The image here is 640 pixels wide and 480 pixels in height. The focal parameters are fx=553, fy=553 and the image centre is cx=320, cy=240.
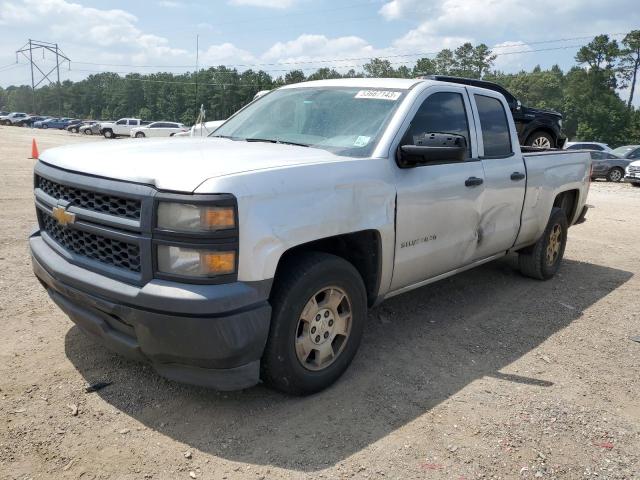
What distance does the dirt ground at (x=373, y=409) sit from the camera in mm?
2791

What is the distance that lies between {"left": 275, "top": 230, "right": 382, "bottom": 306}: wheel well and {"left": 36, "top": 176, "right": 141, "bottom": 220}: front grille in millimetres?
1123

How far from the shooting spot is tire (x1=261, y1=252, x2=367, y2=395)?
3.04 m

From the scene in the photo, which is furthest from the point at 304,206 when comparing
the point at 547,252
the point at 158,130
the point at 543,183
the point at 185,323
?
the point at 158,130

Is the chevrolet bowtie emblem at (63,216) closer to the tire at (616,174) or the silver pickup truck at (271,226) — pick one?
the silver pickup truck at (271,226)

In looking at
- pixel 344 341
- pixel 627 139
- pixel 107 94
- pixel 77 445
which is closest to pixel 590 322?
pixel 344 341

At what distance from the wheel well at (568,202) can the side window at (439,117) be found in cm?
237

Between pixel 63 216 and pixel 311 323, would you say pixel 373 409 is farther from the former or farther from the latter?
pixel 63 216

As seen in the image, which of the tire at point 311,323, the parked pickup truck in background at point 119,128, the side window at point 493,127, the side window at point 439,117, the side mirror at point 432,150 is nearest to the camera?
the tire at point 311,323

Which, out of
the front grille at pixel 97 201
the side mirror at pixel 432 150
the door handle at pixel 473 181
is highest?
the side mirror at pixel 432 150

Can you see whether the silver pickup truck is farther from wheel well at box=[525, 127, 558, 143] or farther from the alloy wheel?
wheel well at box=[525, 127, 558, 143]

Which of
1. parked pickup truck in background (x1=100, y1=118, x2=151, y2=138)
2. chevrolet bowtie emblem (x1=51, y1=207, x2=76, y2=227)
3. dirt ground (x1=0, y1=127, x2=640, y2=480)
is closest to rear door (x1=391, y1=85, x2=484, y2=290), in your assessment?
dirt ground (x1=0, y1=127, x2=640, y2=480)

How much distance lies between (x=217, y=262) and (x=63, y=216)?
1.08m

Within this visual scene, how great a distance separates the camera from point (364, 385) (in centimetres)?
358

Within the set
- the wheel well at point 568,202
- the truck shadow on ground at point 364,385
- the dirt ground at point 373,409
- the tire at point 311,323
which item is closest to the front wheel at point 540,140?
the wheel well at point 568,202
